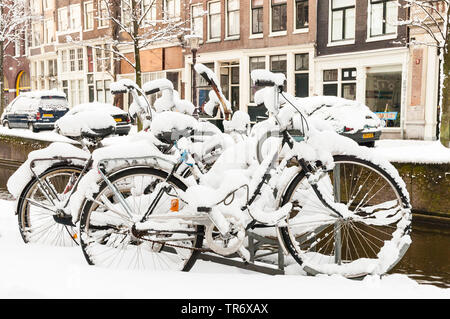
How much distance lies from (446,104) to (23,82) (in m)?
34.4

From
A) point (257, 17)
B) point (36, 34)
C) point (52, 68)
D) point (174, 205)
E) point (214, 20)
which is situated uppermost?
point (36, 34)

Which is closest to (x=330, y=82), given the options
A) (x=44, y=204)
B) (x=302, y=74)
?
(x=302, y=74)

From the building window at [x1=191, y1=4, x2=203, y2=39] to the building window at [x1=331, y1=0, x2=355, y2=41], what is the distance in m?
6.43

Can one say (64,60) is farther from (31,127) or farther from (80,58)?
(31,127)

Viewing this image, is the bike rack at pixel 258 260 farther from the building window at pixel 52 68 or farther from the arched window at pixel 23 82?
the arched window at pixel 23 82

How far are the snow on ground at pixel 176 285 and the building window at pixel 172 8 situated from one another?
70.6 ft

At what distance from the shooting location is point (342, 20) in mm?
17859

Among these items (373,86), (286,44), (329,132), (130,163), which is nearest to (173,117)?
(130,163)

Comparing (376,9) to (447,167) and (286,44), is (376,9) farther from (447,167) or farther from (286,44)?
(447,167)

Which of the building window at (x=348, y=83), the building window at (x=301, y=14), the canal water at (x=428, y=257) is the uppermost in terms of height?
the building window at (x=301, y=14)

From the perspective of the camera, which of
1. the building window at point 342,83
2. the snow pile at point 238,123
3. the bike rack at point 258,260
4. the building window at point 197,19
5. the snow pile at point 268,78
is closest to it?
the snow pile at point 268,78

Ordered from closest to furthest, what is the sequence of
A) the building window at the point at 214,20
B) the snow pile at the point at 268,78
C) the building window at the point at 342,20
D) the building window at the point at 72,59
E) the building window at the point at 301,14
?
the snow pile at the point at 268,78
the building window at the point at 342,20
the building window at the point at 301,14
the building window at the point at 214,20
the building window at the point at 72,59

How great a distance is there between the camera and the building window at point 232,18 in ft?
68.2

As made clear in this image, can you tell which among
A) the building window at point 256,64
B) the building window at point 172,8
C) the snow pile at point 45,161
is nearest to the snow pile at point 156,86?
the snow pile at point 45,161
